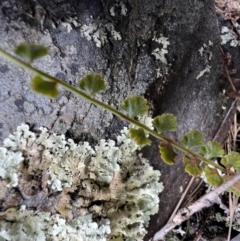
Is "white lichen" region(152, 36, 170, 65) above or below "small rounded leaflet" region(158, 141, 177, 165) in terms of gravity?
above

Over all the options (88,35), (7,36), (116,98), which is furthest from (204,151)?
(7,36)

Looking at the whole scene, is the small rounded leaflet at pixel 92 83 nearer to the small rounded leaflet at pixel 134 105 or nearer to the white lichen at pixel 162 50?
the small rounded leaflet at pixel 134 105

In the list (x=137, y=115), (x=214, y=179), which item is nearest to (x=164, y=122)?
(x=137, y=115)

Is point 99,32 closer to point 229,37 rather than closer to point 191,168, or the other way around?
point 191,168

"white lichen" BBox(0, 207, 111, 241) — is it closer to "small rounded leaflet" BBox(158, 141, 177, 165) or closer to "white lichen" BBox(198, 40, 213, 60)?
"small rounded leaflet" BBox(158, 141, 177, 165)

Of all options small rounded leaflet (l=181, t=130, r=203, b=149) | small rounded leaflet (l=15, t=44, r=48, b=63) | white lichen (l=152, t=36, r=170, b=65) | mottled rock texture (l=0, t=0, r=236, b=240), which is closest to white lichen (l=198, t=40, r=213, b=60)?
mottled rock texture (l=0, t=0, r=236, b=240)

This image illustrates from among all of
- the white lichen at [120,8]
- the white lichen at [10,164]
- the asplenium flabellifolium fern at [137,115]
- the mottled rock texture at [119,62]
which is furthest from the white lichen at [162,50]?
the white lichen at [10,164]

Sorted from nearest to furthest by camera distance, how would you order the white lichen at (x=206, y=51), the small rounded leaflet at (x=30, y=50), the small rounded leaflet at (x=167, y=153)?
the small rounded leaflet at (x=30, y=50) < the small rounded leaflet at (x=167, y=153) < the white lichen at (x=206, y=51)
